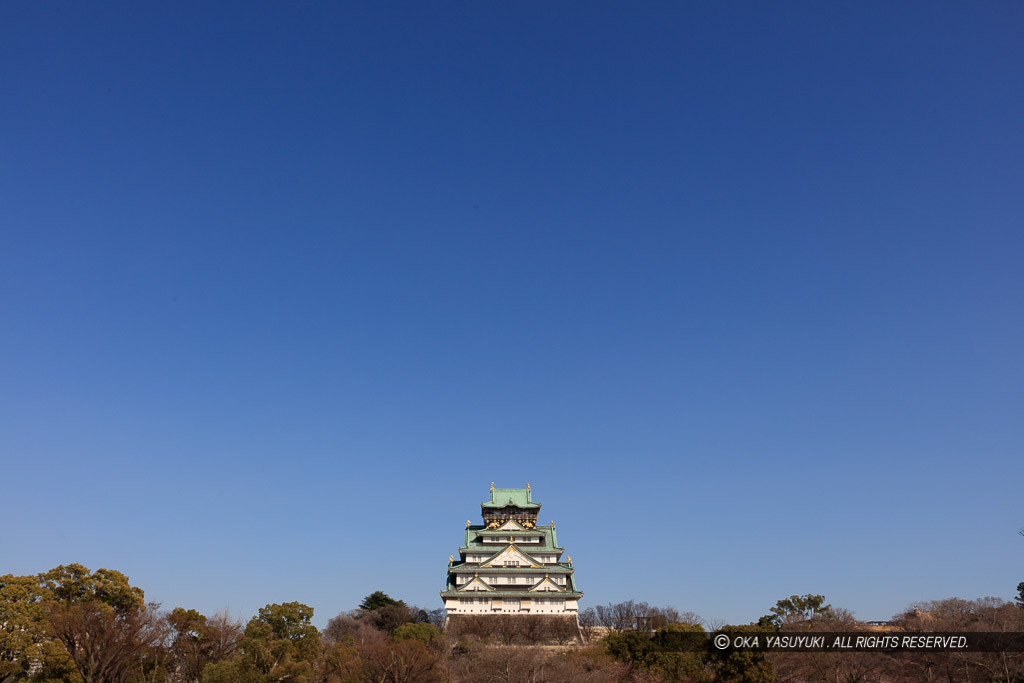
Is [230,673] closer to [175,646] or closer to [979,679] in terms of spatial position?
[175,646]

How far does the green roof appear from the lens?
88.8 meters

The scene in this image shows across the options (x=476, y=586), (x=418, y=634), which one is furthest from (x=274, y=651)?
(x=476, y=586)

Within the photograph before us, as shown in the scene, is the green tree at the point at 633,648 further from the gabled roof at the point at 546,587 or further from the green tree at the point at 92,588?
the green tree at the point at 92,588

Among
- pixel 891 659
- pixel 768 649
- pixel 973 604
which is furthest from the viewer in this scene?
pixel 973 604

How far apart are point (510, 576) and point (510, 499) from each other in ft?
54.1

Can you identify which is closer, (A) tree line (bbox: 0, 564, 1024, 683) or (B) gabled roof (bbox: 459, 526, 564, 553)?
(A) tree line (bbox: 0, 564, 1024, 683)

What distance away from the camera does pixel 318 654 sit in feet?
145

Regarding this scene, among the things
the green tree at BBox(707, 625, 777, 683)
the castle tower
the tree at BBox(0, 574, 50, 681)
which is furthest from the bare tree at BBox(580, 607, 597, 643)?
the tree at BBox(0, 574, 50, 681)

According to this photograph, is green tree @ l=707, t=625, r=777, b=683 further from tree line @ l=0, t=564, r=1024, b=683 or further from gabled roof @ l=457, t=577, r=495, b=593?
gabled roof @ l=457, t=577, r=495, b=593

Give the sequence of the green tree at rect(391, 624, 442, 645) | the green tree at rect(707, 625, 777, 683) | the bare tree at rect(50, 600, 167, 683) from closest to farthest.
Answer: the bare tree at rect(50, 600, 167, 683), the green tree at rect(707, 625, 777, 683), the green tree at rect(391, 624, 442, 645)

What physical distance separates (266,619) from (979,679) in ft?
155

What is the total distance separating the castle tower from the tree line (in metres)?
8.80

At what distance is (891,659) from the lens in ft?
174

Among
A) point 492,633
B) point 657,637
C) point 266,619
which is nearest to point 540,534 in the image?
point 492,633
